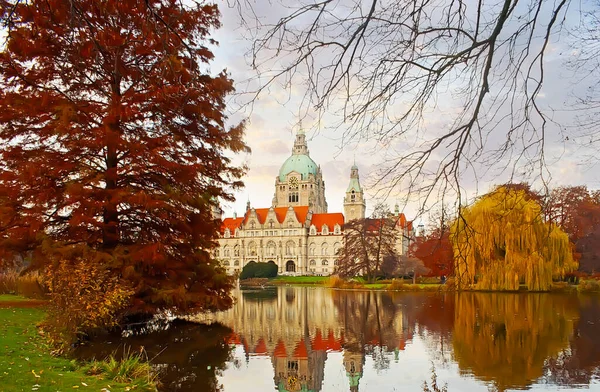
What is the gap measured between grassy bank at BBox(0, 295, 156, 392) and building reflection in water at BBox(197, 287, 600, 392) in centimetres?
260

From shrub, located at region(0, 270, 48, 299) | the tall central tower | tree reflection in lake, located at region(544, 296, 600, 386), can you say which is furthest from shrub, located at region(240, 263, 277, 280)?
tree reflection in lake, located at region(544, 296, 600, 386)

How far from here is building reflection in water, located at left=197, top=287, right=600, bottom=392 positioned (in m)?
8.41

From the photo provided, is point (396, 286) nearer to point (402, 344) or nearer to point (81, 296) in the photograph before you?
point (402, 344)

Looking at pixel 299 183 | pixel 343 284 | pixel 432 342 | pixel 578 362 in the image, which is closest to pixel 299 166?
pixel 299 183

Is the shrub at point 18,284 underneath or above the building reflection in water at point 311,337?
above

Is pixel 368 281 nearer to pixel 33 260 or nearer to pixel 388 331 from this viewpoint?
pixel 388 331

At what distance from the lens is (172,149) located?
1292 centimetres

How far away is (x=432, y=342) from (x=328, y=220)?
81.5 m

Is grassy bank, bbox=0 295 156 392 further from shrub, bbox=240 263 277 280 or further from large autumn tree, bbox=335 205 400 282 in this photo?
shrub, bbox=240 263 277 280

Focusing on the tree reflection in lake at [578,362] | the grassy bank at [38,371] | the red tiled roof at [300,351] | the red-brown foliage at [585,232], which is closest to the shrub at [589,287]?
the red-brown foliage at [585,232]

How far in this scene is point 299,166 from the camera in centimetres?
10244

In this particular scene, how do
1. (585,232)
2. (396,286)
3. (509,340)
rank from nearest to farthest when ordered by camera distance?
(509,340) < (396,286) < (585,232)

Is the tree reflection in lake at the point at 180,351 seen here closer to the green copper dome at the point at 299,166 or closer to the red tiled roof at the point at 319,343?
the red tiled roof at the point at 319,343

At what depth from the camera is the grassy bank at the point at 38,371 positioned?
19.9ft
